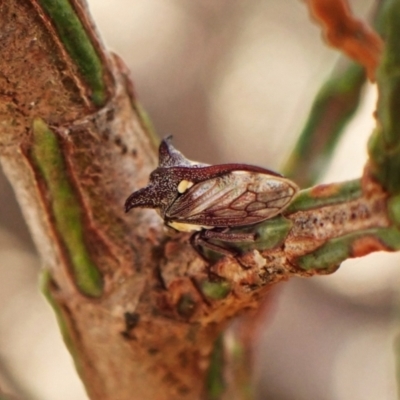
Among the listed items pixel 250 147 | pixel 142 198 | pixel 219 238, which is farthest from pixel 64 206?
pixel 250 147

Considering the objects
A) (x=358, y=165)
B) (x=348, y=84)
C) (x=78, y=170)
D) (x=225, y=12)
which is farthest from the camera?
(x=225, y=12)

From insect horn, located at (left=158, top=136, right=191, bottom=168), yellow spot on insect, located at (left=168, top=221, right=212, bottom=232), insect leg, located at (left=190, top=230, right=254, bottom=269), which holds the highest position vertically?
insect horn, located at (left=158, top=136, right=191, bottom=168)

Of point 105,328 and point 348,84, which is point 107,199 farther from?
point 348,84

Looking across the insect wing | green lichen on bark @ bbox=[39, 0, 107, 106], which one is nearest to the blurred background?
the insect wing

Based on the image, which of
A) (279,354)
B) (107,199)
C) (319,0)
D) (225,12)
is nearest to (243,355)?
(107,199)

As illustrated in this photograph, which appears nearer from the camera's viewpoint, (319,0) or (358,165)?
(319,0)

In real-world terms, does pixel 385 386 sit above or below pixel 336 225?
above

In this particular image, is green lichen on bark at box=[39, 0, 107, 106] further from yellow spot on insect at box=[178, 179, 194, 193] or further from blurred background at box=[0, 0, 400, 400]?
blurred background at box=[0, 0, 400, 400]

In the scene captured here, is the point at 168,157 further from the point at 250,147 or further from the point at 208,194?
the point at 250,147
